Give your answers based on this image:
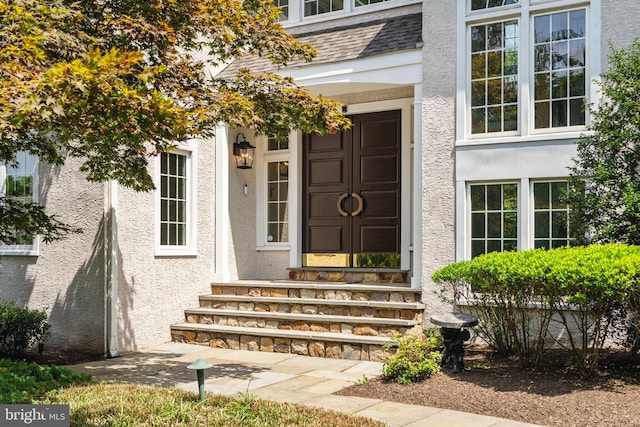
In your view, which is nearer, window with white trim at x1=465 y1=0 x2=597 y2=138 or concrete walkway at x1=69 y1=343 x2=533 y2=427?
concrete walkway at x1=69 y1=343 x2=533 y2=427

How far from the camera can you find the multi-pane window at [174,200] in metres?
9.15

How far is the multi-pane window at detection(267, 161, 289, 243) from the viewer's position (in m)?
10.8

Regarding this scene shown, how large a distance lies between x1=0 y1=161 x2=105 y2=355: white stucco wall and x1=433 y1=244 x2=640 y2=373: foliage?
4.35 meters

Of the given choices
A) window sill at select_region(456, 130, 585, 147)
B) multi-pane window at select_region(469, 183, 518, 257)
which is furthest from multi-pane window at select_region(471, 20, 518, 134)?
multi-pane window at select_region(469, 183, 518, 257)

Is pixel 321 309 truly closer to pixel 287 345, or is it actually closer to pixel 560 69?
pixel 287 345

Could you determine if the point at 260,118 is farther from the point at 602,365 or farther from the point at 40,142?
the point at 602,365

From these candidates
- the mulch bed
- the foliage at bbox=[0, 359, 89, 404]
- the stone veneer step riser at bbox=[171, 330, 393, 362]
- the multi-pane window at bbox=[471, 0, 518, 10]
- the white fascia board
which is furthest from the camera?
the white fascia board

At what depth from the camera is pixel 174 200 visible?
9.37 m

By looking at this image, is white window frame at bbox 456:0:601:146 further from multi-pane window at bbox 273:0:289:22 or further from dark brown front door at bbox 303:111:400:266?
multi-pane window at bbox 273:0:289:22

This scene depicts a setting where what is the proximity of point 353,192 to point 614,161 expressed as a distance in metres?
4.24

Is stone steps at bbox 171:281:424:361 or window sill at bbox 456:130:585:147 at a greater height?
window sill at bbox 456:130:585:147

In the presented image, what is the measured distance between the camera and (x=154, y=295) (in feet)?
29.1

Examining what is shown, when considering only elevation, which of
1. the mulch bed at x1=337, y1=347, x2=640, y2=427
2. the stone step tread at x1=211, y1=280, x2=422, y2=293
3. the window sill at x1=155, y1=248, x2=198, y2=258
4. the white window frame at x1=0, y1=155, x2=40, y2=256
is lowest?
the mulch bed at x1=337, y1=347, x2=640, y2=427

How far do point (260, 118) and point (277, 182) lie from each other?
175 inches
